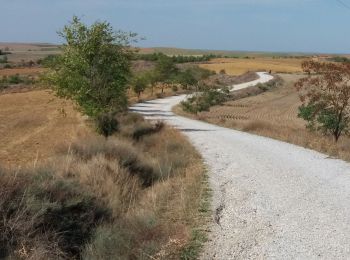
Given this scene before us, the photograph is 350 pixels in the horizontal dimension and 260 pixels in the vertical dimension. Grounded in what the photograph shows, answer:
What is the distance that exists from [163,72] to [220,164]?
6051 centimetres

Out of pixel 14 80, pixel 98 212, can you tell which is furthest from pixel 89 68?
pixel 14 80

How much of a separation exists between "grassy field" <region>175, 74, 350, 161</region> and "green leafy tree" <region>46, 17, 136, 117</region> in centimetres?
770

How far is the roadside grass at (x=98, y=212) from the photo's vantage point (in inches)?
304

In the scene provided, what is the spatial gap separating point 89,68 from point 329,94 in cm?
1117

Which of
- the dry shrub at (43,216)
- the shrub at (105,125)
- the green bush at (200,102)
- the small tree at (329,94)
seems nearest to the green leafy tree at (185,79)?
the green bush at (200,102)

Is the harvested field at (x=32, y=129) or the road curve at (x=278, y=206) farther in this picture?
the harvested field at (x=32, y=129)

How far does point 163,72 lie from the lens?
75.9 m

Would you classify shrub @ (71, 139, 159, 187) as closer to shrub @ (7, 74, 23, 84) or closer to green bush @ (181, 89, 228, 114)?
green bush @ (181, 89, 228, 114)

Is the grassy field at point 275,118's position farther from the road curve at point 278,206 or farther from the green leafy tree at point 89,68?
the green leafy tree at point 89,68

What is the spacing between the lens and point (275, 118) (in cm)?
5059

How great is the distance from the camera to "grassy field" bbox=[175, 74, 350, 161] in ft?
68.3

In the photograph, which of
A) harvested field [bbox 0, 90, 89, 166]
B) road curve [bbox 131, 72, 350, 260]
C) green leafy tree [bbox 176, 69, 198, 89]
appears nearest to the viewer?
road curve [bbox 131, 72, 350, 260]

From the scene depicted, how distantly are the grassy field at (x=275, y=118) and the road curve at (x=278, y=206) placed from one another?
2405 millimetres

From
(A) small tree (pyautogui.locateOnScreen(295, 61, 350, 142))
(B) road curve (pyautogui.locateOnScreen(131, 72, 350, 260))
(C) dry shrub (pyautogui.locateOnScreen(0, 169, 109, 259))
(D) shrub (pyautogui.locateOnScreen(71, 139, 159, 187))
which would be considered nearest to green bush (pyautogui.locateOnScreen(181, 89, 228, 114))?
(A) small tree (pyautogui.locateOnScreen(295, 61, 350, 142))
